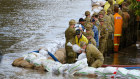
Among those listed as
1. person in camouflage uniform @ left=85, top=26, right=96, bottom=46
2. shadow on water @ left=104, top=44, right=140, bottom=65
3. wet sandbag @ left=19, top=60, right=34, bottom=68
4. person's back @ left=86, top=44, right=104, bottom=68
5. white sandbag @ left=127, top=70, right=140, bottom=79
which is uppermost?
person in camouflage uniform @ left=85, top=26, right=96, bottom=46

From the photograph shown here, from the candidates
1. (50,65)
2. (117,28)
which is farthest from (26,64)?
(117,28)

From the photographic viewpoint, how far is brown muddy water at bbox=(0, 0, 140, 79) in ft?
47.4

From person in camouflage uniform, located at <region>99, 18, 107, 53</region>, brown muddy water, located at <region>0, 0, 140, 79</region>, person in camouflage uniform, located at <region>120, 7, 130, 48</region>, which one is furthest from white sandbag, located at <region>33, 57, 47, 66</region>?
person in camouflage uniform, located at <region>120, 7, 130, 48</region>

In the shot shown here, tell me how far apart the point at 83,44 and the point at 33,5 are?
22603 millimetres

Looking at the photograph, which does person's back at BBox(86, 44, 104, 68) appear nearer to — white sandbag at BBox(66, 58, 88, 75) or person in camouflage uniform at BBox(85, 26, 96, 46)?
white sandbag at BBox(66, 58, 88, 75)

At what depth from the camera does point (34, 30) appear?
24125mm

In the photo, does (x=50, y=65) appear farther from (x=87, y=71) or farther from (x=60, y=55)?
(x=60, y=55)

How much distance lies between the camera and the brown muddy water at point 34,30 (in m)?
14.4

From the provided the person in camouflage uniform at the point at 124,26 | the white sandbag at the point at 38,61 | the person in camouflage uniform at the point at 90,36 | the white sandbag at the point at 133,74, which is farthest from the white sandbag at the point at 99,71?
the person in camouflage uniform at the point at 124,26

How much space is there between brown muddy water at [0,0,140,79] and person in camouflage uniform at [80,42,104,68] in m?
0.96

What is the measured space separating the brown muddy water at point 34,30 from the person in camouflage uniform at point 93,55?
3.15 feet

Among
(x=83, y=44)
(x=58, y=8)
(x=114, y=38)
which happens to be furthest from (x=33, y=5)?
(x=83, y=44)

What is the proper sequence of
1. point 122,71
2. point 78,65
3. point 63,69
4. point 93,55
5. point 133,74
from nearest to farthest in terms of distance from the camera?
point 133,74 → point 122,71 → point 78,65 → point 93,55 → point 63,69

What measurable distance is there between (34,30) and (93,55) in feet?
37.4
